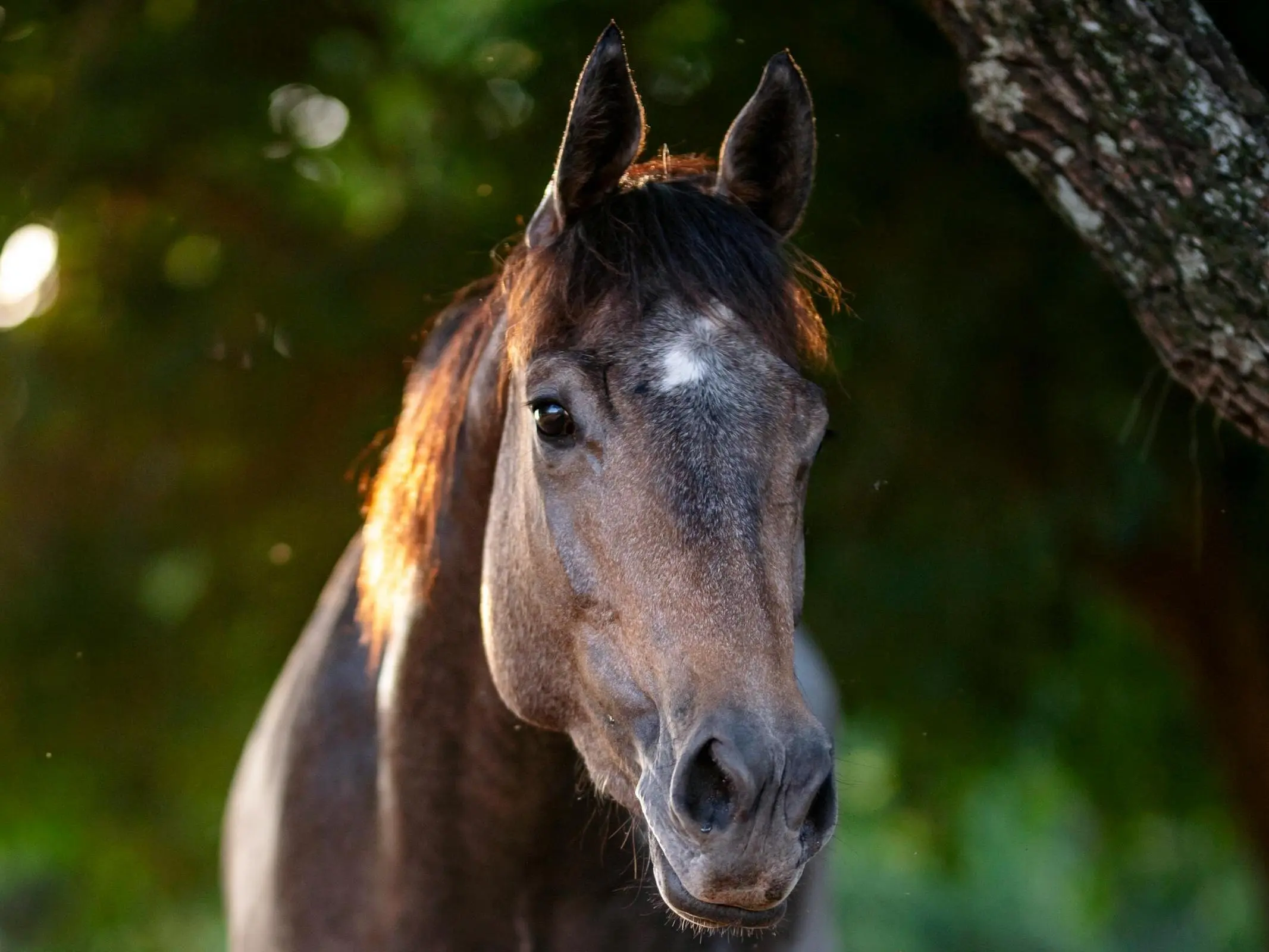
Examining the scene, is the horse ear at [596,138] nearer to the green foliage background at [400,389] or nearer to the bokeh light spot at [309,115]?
the green foliage background at [400,389]

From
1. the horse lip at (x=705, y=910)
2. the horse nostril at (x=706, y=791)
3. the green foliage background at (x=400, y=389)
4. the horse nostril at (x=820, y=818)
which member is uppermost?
the horse nostril at (x=706, y=791)

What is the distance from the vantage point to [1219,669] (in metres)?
5.40

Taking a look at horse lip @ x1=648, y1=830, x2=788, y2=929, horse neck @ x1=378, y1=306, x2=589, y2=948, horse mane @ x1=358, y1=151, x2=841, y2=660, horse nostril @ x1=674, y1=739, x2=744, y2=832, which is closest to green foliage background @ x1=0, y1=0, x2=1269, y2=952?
horse neck @ x1=378, y1=306, x2=589, y2=948

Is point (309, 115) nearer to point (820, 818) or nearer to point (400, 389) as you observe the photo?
point (400, 389)

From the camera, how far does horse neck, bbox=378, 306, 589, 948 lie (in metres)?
2.74

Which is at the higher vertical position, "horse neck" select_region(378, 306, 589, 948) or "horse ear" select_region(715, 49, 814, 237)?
Answer: "horse ear" select_region(715, 49, 814, 237)

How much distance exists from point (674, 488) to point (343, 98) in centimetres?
312

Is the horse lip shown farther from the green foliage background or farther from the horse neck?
the green foliage background

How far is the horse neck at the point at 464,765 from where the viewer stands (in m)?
2.74

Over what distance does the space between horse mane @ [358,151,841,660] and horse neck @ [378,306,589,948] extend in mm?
63

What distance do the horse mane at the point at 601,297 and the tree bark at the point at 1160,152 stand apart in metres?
0.59

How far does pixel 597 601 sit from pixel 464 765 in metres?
0.71

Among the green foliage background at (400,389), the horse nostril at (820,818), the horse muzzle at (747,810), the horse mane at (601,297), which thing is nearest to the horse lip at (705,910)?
the horse muzzle at (747,810)

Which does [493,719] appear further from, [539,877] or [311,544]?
[311,544]
